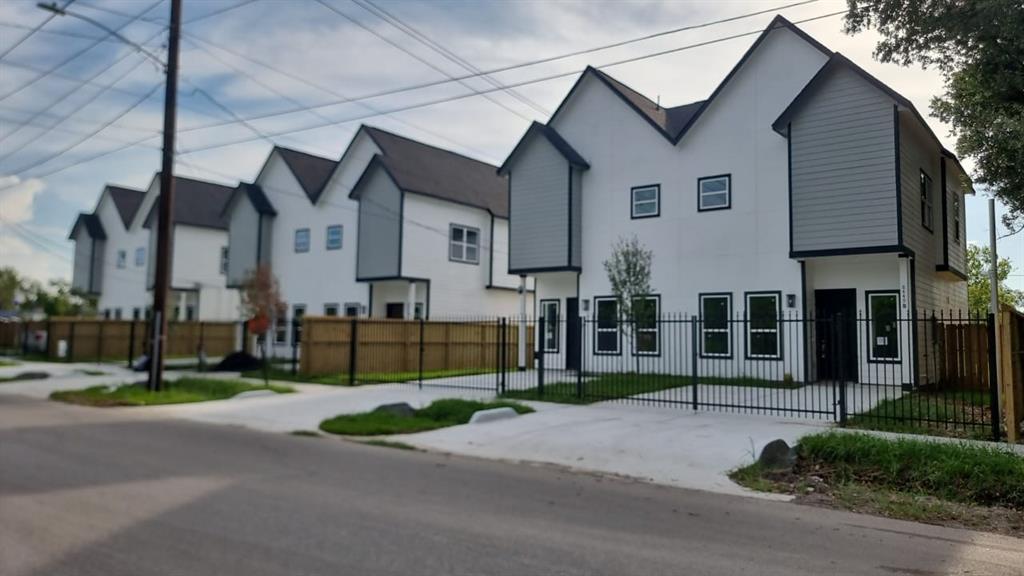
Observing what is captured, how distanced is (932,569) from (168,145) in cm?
1930

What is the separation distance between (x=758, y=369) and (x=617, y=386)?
4.27 m

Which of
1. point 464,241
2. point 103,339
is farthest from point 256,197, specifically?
point 464,241

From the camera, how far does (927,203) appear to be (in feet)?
64.7

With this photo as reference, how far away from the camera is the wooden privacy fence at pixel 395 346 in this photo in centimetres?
2261

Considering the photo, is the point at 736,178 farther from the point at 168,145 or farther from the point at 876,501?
the point at 168,145

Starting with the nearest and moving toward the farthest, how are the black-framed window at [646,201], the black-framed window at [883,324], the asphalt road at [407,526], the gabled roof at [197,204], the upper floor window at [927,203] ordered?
the asphalt road at [407,526], the black-framed window at [883,324], the upper floor window at [927,203], the black-framed window at [646,201], the gabled roof at [197,204]

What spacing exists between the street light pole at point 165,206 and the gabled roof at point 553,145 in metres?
10.0

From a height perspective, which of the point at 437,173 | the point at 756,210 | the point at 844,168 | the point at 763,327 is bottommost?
the point at 763,327

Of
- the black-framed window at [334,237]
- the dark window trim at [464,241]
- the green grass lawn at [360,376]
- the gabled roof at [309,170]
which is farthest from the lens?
the gabled roof at [309,170]

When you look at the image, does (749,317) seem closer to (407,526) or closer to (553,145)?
(553,145)

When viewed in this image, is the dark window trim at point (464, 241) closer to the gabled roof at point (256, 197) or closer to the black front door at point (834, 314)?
the gabled roof at point (256, 197)

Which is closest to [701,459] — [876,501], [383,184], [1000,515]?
[876,501]

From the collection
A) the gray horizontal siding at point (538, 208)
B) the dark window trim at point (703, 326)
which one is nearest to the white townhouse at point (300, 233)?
the gray horizontal siding at point (538, 208)

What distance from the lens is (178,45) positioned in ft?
63.7
